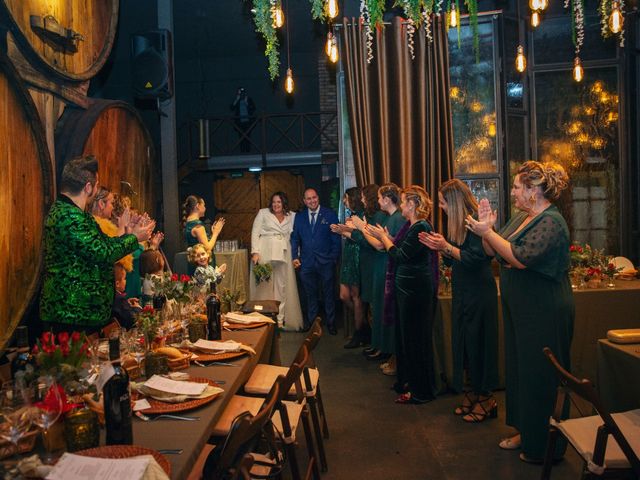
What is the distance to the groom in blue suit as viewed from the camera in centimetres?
702

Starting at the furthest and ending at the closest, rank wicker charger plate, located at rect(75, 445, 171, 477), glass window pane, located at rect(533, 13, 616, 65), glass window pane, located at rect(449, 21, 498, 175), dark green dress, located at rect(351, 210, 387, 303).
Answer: glass window pane, located at rect(533, 13, 616, 65), glass window pane, located at rect(449, 21, 498, 175), dark green dress, located at rect(351, 210, 387, 303), wicker charger plate, located at rect(75, 445, 171, 477)

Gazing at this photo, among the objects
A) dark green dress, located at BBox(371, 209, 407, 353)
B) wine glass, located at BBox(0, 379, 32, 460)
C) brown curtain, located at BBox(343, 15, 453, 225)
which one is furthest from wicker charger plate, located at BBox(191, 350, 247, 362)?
brown curtain, located at BBox(343, 15, 453, 225)

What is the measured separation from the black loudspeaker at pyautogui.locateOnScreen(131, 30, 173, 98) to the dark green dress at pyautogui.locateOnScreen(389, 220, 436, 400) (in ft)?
10.4

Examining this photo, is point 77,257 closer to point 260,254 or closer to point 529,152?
point 260,254

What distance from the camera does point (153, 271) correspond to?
4590 millimetres

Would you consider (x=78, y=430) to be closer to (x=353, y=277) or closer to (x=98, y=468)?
(x=98, y=468)

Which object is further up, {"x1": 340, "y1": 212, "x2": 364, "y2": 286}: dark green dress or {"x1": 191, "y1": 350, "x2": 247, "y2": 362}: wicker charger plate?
{"x1": 340, "y1": 212, "x2": 364, "y2": 286}: dark green dress

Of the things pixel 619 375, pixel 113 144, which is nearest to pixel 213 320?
pixel 113 144

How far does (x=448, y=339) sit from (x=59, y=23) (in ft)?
11.0

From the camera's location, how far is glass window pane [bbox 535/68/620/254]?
289 inches

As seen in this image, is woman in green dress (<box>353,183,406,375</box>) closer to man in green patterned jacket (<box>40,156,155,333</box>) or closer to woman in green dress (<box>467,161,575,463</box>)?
woman in green dress (<box>467,161,575,463</box>)

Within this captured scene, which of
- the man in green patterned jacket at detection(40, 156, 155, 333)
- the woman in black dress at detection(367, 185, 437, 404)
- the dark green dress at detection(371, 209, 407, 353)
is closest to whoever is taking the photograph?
the man in green patterned jacket at detection(40, 156, 155, 333)

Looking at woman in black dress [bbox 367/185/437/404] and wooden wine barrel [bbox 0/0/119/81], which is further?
woman in black dress [bbox 367/185/437/404]

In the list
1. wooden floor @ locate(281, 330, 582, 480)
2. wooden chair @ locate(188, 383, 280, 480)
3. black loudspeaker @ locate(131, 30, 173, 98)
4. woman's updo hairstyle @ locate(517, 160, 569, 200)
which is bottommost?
wooden floor @ locate(281, 330, 582, 480)
